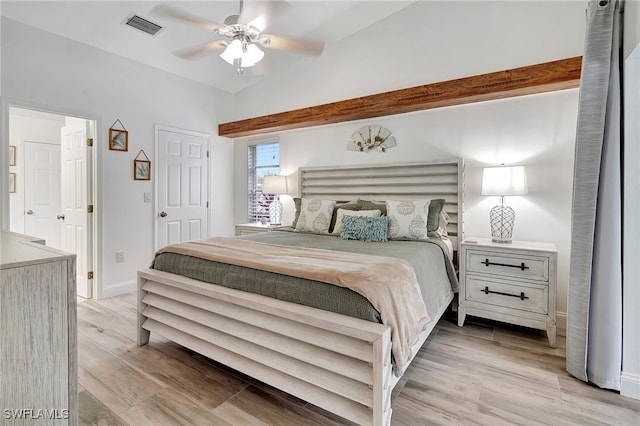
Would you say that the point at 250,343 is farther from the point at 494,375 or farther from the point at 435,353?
the point at 494,375

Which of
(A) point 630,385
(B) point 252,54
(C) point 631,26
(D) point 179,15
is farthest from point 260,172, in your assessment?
(A) point 630,385

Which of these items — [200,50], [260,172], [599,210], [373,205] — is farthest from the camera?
[260,172]

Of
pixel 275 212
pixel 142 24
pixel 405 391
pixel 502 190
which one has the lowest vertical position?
pixel 405 391

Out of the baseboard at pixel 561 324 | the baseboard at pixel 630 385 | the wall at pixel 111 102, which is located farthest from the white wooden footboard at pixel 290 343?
the baseboard at pixel 561 324

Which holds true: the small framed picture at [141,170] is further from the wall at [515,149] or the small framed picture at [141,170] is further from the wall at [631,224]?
the wall at [631,224]

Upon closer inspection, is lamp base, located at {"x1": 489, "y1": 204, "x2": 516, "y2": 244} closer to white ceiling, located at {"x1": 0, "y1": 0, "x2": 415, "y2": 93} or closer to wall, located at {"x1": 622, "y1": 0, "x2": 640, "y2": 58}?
wall, located at {"x1": 622, "y1": 0, "x2": 640, "y2": 58}

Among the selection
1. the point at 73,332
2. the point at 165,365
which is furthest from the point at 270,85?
the point at 73,332

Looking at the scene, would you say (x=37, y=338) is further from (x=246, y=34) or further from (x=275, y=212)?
(x=275, y=212)

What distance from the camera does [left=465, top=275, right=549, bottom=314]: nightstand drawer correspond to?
100 inches

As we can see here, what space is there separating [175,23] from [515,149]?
3.64m

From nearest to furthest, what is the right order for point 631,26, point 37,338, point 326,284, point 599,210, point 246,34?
point 37,338, point 326,284, point 631,26, point 599,210, point 246,34

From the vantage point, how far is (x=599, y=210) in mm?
1991

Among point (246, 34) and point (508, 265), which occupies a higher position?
point (246, 34)

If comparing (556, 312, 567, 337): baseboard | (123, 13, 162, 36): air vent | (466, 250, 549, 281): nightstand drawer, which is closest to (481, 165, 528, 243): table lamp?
(466, 250, 549, 281): nightstand drawer
